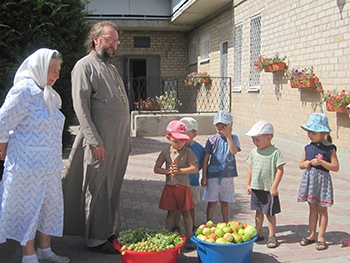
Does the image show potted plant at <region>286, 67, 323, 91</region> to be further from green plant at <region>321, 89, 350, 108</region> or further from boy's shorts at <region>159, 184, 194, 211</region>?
boy's shorts at <region>159, 184, 194, 211</region>

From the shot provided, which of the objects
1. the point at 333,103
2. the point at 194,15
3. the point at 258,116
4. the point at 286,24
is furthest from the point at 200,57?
the point at 333,103

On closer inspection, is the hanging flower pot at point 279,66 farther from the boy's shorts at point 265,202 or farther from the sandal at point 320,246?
the sandal at point 320,246

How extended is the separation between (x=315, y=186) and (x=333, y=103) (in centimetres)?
333

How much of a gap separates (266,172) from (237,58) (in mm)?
8830

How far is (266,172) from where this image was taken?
3.73 meters

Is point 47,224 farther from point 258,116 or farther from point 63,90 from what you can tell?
point 258,116

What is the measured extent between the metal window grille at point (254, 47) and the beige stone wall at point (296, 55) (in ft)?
0.55

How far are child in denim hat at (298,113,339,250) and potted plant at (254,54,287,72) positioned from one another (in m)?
5.27

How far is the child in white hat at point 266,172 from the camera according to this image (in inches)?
145

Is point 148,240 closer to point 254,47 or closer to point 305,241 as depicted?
point 305,241

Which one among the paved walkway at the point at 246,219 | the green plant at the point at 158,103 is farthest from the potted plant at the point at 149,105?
the paved walkway at the point at 246,219

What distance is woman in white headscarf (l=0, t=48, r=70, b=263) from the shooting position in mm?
2963

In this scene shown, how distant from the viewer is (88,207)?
3492 millimetres

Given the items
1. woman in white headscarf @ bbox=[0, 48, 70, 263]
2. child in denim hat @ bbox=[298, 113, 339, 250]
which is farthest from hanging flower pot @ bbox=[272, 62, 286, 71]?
woman in white headscarf @ bbox=[0, 48, 70, 263]
